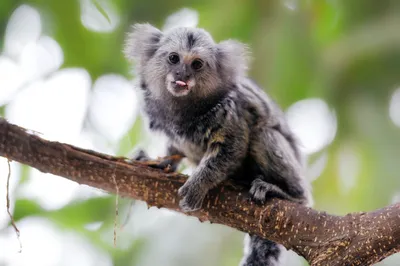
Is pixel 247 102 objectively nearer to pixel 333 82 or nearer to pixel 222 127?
pixel 222 127

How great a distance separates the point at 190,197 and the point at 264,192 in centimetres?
Result: 44

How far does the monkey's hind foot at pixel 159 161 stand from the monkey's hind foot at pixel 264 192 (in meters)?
0.53

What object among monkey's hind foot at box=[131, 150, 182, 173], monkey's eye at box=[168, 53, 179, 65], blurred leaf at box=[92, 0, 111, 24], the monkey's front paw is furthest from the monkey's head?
blurred leaf at box=[92, 0, 111, 24]

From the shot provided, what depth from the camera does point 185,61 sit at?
3.94 metres

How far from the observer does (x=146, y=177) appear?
3395 mm

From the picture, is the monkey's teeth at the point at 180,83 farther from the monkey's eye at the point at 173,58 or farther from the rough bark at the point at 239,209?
the rough bark at the point at 239,209

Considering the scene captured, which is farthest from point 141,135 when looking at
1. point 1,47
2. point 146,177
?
point 146,177

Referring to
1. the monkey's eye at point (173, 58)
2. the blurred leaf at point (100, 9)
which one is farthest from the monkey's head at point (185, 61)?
the blurred leaf at point (100, 9)

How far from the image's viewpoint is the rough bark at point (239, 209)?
2.83 m

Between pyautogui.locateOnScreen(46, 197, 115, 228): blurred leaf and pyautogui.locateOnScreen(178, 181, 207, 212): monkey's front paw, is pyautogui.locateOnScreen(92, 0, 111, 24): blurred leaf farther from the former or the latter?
pyautogui.locateOnScreen(178, 181, 207, 212): monkey's front paw

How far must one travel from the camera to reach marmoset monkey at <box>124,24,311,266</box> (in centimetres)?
379

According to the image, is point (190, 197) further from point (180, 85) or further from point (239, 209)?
point (180, 85)

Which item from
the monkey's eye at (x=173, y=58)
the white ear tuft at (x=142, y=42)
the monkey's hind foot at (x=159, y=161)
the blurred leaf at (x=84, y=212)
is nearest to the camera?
the monkey's hind foot at (x=159, y=161)

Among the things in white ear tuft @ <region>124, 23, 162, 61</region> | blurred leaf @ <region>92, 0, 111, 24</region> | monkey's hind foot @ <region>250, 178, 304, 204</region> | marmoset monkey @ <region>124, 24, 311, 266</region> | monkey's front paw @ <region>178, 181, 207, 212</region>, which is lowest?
monkey's front paw @ <region>178, 181, 207, 212</region>
